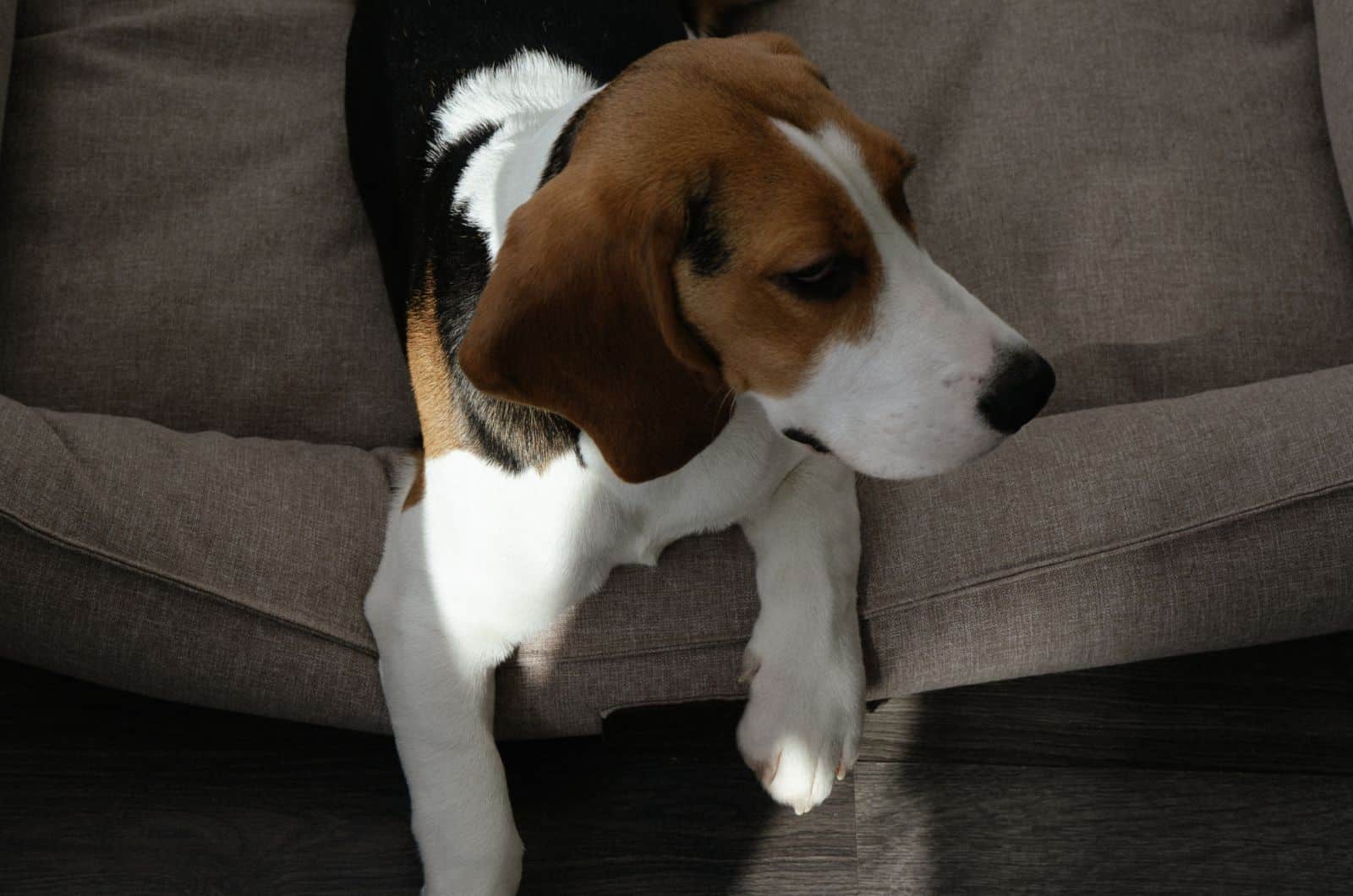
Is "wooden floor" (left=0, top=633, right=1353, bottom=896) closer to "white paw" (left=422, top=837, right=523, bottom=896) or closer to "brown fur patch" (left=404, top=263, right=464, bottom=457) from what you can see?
"white paw" (left=422, top=837, right=523, bottom=896)

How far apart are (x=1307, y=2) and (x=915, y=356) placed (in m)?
1.78

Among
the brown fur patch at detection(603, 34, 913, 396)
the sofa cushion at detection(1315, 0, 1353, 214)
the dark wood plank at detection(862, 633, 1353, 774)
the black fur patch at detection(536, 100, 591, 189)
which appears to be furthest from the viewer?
the sofa cushion at detection(1315, 0, 1353, 214)

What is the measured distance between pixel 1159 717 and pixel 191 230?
2.07 m

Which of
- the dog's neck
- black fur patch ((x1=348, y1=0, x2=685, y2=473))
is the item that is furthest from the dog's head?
black fur patch ((x1=348, y1=0, x2=685, y2=473))

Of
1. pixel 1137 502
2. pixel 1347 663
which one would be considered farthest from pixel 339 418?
pixel 1347 663

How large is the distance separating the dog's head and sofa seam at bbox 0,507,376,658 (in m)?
0.64

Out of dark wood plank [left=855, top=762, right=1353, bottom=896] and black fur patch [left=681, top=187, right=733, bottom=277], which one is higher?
black fur patch [left=681, top=187, right=733, bottom=277]

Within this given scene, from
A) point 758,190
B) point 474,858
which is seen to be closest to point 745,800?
point 474,858

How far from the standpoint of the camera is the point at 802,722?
1865 mm

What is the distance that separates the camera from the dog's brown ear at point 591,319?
1.46m

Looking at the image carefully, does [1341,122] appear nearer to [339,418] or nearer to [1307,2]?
[1307,2]

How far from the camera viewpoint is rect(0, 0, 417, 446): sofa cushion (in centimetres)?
233

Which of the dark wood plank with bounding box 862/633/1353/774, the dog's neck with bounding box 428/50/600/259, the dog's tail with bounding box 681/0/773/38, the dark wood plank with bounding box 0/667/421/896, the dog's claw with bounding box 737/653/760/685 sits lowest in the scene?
the dark wood plank with bounding box 0/667/421/896

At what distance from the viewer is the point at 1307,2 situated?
105 inches
